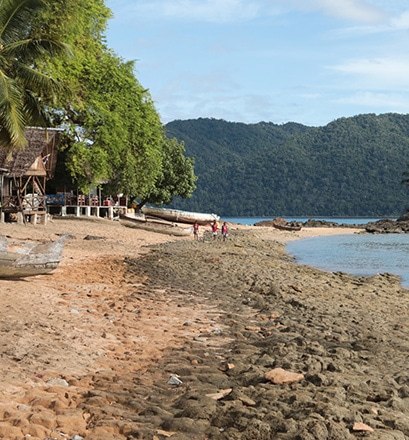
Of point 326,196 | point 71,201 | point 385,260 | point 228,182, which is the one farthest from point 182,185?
point 228,182

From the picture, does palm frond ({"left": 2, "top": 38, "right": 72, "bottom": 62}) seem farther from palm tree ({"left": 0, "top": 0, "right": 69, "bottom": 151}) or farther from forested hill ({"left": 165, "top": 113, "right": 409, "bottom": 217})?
forested hill ({"left": 165, "top": 113, "right": 409, "bottom": 217})

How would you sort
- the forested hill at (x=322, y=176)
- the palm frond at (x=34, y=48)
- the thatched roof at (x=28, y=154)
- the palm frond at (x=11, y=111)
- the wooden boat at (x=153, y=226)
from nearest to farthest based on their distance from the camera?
the palm frond at (x=11, y=111)
the palm frond at (x=34, y=48)
the thatched roof at (x=28, y=154)
the wooden boat at (x=153, y=226)
the forested hill at (x=322, y=176)

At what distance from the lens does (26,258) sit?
12.3 metres

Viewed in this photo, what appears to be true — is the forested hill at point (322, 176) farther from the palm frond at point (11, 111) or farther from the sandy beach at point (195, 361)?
the sandy beach at point (195, 361)

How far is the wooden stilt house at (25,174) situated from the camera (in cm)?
3066

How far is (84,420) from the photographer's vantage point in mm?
5832

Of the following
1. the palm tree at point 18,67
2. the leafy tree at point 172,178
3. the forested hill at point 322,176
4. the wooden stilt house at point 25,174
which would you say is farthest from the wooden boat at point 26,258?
the forested hill at point 322,176

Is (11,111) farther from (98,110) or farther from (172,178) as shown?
(172,178)

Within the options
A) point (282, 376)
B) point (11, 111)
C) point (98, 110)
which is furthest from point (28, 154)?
point (282, 376)

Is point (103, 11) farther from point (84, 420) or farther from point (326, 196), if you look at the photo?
point (326, 196)

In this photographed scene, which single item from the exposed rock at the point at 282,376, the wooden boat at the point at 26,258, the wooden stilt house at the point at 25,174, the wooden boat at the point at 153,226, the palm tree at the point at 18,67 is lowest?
the exposed rock at the point at 282,376

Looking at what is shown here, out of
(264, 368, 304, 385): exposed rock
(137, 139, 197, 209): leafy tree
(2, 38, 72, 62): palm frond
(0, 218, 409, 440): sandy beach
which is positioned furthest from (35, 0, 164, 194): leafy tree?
(264, 368, 304, 385): exposed rock

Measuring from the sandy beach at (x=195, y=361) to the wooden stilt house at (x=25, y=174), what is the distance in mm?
16690

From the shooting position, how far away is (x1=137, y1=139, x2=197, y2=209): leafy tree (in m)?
55.6
